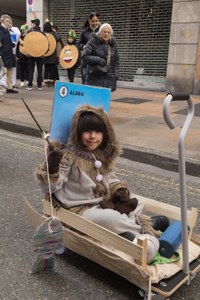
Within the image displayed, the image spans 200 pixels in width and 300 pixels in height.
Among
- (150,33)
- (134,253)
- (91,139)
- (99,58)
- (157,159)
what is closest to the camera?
(134,253)

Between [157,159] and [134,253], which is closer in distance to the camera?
[134,253]

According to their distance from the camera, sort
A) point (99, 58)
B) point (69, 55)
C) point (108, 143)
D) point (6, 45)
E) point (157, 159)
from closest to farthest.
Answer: point (108, 143) → point (157, 159) → point (99, 58) → point (6, 45) → point (69, 55)

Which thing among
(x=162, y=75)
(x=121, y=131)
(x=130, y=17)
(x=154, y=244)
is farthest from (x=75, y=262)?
(x=130, y=17)

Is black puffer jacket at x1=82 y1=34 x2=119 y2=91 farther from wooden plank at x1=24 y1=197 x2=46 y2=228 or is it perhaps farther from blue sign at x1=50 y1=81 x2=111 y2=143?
wooden plank at x1=24 y1=197 x2=46 y2=228

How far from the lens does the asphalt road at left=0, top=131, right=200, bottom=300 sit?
7.90 feet

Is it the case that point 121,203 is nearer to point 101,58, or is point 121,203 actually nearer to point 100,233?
point 100,233

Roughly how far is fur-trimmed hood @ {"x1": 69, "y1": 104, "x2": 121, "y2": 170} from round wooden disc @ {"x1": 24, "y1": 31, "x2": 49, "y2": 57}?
8411 mm

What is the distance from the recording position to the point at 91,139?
2.67m

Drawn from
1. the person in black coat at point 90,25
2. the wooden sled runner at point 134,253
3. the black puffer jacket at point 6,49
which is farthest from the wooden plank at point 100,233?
the black puffer jacket at point 6,49

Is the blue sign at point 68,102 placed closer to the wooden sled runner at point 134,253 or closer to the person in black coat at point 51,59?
the wooden sled runner at point 134,253

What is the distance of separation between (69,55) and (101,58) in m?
4.71

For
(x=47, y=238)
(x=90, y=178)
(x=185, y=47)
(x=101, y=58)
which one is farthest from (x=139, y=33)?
(x=47, y=238)

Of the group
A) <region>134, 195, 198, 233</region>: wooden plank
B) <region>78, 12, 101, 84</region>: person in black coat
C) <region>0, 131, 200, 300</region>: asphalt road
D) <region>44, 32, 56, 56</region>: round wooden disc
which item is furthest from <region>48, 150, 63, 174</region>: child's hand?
<region>44, 32, 56, 56</region>: round wooden disc

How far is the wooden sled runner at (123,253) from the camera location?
2.17 meters
